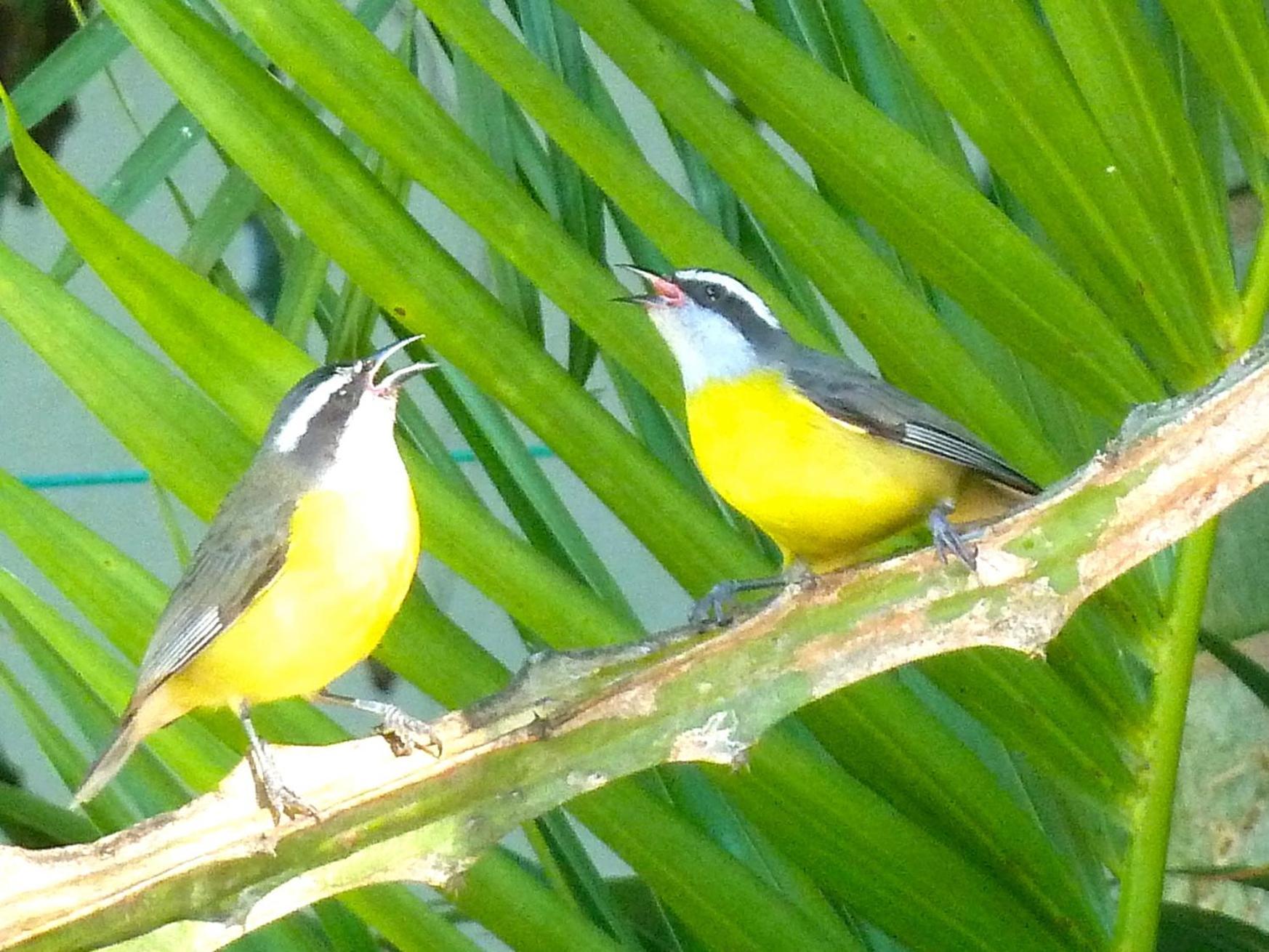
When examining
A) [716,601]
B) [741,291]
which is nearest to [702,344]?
[741,291]

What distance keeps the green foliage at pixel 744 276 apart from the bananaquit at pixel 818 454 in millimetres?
57

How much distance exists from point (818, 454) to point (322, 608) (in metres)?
0.26

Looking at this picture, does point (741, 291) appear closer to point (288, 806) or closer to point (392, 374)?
point (392, 374)

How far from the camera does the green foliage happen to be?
1.83 feet

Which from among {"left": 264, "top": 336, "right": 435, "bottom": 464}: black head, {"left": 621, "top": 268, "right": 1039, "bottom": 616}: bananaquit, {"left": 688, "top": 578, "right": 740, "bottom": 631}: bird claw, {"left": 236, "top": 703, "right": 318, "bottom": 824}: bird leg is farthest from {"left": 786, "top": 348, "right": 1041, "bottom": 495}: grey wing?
{"left": 236, "top": 703, "right": 318, "bottom": 824}: bird leg

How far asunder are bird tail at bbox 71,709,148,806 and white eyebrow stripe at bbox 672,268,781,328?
0.34 metres

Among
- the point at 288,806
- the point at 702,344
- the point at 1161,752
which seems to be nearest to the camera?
the point at 288,806

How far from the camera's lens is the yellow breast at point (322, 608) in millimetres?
605

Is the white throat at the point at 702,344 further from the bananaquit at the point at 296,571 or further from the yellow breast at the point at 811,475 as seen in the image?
the bananaquit at the point at 296,571

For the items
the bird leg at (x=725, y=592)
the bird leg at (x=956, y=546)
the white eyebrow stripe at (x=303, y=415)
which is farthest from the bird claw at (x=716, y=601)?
the white eyebrow stripe at (x=303, y=415)

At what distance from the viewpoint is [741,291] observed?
0.77 m

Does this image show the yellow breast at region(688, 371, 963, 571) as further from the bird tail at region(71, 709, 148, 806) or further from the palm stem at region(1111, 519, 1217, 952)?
the bird tail at region(71, 709, 148, 806)

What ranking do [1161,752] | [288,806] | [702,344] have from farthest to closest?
[702,344] < [1161,752] < [288,806]

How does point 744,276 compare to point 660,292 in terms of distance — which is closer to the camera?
point 744,276
